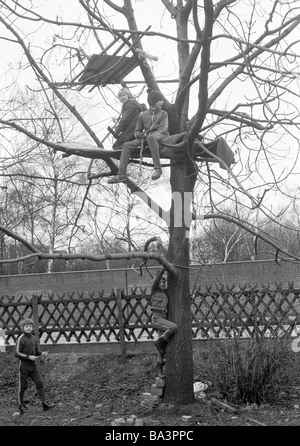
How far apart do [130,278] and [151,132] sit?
1165 centimetres

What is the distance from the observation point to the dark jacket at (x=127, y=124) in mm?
9014

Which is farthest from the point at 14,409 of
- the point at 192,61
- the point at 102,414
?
the point at 192,61

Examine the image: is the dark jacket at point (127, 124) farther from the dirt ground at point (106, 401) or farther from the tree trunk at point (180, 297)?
the dirt ground at point (106, 401)

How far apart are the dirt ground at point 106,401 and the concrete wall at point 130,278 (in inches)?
133

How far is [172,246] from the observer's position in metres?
8.73

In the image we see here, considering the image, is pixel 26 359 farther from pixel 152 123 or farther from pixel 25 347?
pixel 152 123

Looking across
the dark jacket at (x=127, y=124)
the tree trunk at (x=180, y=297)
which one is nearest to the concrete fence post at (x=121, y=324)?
the tree trunk at (x=180, y=297)

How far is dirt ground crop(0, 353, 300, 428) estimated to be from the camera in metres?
7.87

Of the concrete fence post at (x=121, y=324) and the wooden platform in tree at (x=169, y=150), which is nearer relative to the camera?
the wooden platform in tree at (x=169, y=150)

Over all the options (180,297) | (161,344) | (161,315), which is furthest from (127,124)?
(161,344)

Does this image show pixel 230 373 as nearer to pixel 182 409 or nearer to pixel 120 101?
pixel 182 409

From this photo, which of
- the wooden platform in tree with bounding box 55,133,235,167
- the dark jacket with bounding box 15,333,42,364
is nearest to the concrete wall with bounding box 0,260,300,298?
the dark jacket with bounding box 15,333,42,364

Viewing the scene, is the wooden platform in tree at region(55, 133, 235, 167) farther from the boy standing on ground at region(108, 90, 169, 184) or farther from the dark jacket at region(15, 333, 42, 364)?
the dark jacket at region(15, 333, 42, 364)

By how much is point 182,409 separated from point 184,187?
114 inches
